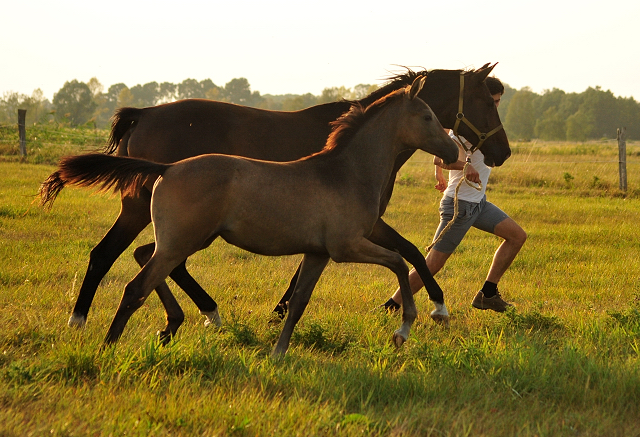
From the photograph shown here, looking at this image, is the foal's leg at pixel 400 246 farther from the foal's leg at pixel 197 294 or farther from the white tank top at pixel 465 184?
the foal's leg at pixel 197 294

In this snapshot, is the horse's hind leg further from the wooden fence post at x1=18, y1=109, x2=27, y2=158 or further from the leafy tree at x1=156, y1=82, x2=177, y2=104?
the leafy tree at x1=156, y1=82, x2=177, y2=104

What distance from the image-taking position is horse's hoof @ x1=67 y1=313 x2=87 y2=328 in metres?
4.89

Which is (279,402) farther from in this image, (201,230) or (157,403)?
(201,230)

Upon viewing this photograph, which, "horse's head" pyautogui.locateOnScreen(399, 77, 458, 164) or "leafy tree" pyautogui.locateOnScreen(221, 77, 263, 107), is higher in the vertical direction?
"leafy tree" pyautogui.locateOnScreen(221, 77, 263, 107)

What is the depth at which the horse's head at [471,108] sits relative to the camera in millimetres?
5980

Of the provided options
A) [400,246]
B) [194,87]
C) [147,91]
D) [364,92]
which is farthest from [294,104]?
[400,246]

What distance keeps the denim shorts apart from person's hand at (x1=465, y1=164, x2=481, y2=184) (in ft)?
0.72

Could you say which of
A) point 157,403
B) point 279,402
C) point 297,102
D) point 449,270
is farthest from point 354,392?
point 297,102

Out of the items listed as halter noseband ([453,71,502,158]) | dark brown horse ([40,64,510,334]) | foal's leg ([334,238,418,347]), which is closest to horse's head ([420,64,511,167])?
halter noseband ([453,71,502,158])

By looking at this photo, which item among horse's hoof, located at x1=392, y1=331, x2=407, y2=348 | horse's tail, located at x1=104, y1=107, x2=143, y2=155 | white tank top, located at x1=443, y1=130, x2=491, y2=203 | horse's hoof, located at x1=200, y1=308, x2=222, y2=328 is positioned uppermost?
horse's tail, located at x1=104, y1=107, x2=143, y2=155

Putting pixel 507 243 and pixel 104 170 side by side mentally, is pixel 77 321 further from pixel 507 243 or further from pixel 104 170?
pixel 507 243

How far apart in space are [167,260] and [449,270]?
4753 millimetres

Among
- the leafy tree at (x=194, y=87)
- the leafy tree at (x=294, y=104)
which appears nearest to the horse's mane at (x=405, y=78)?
the leafy tree at (x=294, y=104)

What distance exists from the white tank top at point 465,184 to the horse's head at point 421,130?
3.37 ft
